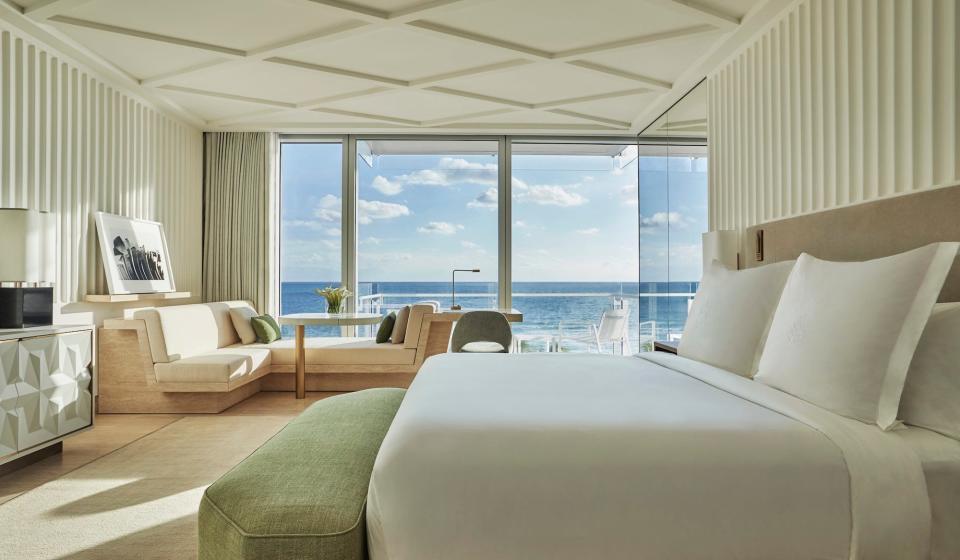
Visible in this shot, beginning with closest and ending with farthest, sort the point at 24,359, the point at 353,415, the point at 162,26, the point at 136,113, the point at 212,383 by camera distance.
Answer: the point at 353,415 → the point at 24,359 → the point at 162,26 → the point at 212,383 → the point at 136,113

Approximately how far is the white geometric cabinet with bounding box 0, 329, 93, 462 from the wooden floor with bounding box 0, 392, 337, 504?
0.50ft

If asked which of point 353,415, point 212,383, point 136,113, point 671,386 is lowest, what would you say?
point 212,383

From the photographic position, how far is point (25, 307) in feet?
10.9

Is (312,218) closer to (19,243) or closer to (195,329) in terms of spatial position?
(195,329)

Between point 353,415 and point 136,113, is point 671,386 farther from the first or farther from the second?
point 136,113

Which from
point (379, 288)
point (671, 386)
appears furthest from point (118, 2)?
point (379, 288)

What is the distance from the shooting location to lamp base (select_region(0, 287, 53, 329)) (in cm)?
308

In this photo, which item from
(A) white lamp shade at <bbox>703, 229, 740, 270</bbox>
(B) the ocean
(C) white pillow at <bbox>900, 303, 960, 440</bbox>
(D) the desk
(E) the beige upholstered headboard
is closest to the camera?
(C) white pillow at <bbox>900, 303, 960, 440</bbox>

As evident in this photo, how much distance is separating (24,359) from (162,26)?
213 centimetres

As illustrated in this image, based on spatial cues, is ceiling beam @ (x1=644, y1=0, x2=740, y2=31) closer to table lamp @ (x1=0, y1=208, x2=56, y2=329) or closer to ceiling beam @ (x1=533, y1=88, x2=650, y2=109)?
ceiling beam @ (x1=533, y1=88, x2=650, y2=109)

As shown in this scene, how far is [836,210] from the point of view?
2646mm

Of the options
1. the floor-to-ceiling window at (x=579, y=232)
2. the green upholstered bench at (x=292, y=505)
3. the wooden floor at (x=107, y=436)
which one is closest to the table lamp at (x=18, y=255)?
the wooden floor at (x=107, y=436)

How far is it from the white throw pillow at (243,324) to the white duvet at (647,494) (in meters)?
4.31

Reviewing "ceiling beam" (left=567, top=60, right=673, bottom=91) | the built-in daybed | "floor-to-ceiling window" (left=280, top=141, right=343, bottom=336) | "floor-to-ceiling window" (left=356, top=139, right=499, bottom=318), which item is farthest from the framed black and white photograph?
"floor-to-ceiling window" (left=280, top=141, right=343, bottom=336)
